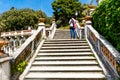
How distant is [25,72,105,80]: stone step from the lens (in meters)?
9.98

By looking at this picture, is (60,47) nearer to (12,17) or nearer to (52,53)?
(52,53)

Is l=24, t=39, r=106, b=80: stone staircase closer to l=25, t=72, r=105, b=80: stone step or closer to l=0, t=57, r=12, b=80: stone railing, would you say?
l=25, t=72, r=105, b=80: stone step

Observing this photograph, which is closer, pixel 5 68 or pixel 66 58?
pixel 5 68

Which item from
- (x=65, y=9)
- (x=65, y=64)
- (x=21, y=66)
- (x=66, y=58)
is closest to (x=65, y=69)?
(x=65, y=64)

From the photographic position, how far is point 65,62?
1189 cm

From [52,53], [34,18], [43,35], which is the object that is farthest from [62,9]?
[52,53]

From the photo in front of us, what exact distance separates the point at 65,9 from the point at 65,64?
155 feet

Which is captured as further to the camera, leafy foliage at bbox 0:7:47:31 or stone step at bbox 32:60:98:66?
leafy foliage at bbox 0:7:47:31

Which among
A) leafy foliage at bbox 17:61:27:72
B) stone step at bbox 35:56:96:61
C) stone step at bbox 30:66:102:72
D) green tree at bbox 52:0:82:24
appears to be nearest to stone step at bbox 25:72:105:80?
stone step at bbox 30:66:102:72

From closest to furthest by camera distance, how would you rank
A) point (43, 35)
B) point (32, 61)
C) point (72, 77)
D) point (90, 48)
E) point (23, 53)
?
1. point (72, 77)
2. point (23, 53)
3. point (32, 61)
4. point (90, 48)
5. point (43, 35)

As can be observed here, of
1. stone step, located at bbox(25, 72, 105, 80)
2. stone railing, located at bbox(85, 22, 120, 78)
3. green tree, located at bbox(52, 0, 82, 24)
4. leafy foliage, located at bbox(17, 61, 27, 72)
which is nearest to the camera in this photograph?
stone railing, located at bbox(85, 22, 120, 78)

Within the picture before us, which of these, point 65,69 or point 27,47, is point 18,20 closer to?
point 27,47

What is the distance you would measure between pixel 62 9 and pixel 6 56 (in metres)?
49.6

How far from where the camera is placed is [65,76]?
1019 cm
